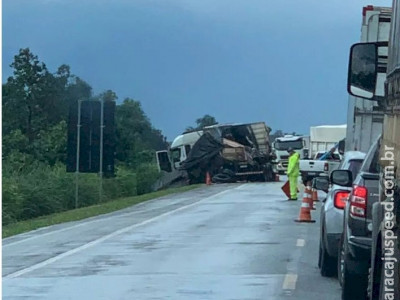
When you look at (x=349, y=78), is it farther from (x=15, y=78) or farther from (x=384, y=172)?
(x=15, y=78)

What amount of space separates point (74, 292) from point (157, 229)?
10.00 m

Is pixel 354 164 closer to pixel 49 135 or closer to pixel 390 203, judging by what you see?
pixel 390 203

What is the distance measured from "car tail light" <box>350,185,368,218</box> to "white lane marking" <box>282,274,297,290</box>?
8.07ft

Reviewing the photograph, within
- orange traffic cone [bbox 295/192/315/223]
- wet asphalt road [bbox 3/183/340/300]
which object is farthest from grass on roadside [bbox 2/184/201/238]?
orange traffic cone [bbox 295/192/315/223]

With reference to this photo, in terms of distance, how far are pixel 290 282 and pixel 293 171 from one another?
61.7 ft

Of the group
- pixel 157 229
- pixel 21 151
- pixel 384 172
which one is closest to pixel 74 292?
pixel 384 172

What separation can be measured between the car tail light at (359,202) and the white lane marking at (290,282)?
8.07ft

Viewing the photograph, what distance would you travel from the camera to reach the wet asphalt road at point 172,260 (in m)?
12.1

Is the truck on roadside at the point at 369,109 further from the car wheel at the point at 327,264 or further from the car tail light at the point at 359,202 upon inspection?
the car tail light at the point at 359,202

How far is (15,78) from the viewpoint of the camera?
5666 centimetres

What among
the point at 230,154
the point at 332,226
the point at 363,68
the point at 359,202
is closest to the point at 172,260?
the point at 332,226

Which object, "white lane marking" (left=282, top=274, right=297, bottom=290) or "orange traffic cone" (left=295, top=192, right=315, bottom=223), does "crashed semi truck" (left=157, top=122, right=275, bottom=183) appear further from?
"white lane marking" (left=282, top=274, right=297, bottom=290)

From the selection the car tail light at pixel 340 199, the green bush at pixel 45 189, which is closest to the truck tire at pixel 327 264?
the car tail light at pixel 340 199

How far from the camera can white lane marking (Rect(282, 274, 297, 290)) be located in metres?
12.2
